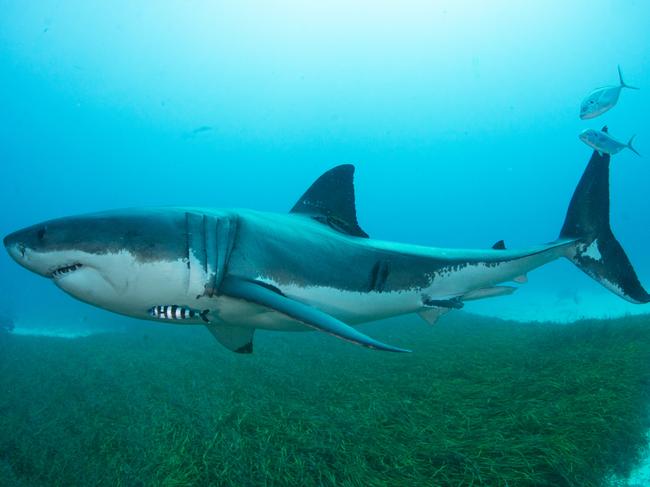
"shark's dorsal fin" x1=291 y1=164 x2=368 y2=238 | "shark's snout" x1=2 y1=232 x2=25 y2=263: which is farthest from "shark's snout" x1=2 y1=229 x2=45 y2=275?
"shark's dorsal fin" x1=291 y1=164 x2=368 y2=238

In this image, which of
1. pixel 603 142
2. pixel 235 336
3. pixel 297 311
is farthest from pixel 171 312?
pixel 603 142

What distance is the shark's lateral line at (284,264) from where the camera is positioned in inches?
120

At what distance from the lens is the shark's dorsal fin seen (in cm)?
554

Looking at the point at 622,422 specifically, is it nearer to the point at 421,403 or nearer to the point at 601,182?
the point at 421,403

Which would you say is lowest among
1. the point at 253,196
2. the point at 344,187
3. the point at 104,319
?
the point at 104,319

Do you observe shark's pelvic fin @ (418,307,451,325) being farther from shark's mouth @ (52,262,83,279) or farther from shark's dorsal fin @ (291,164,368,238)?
shark's mouth @ (52,262,83,279)

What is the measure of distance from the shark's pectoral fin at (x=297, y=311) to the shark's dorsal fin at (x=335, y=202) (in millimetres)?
2237

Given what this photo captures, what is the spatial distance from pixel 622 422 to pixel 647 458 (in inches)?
16.6

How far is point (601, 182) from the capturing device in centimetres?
610

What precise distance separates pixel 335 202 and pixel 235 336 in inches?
97.2

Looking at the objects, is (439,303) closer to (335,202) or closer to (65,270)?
(335,202)

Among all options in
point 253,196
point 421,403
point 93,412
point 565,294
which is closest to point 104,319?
point 93,412

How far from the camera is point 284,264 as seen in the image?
3891 millimetres

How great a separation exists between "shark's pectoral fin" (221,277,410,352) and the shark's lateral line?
1 cm
